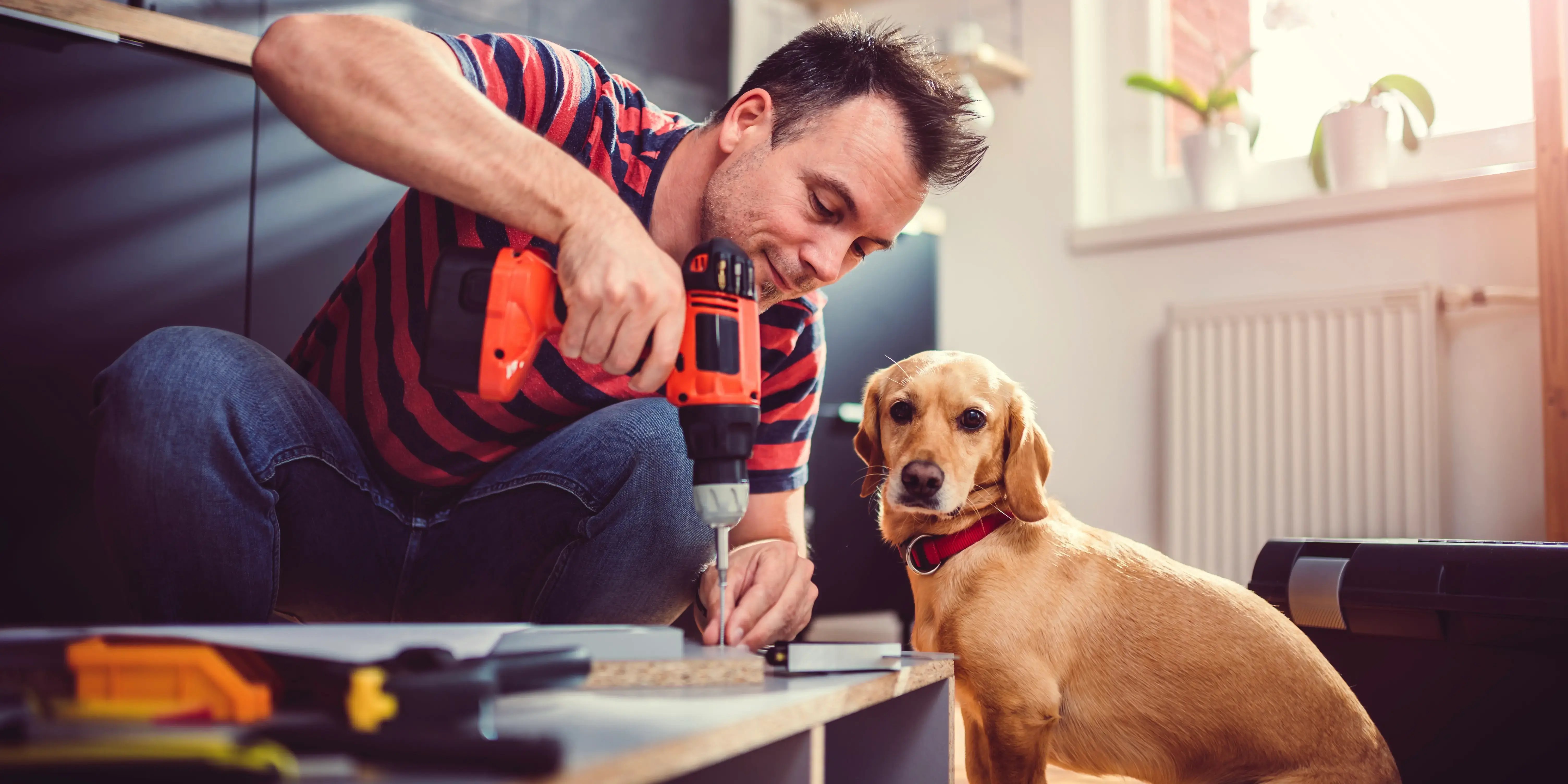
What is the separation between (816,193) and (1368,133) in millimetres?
2040

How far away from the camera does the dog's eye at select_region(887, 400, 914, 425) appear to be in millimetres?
1429

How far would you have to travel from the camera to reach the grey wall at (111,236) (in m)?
1.61

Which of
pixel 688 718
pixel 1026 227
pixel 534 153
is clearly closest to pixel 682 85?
pixel 1026 227

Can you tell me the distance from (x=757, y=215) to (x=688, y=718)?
762 millimetres

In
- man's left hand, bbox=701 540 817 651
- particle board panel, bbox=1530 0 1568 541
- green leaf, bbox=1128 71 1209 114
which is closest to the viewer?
man's left hand, bbox=701 540 817 651

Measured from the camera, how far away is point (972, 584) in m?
1.28

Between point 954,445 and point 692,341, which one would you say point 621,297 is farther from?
point 954,445

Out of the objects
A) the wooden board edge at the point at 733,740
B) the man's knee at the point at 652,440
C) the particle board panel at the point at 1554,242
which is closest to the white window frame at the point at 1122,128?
the particle board panel at the point at 1554,242

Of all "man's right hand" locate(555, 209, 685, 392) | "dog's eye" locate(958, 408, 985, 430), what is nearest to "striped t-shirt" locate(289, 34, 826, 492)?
"dog's eye" locate(958, 408, 985, 430)

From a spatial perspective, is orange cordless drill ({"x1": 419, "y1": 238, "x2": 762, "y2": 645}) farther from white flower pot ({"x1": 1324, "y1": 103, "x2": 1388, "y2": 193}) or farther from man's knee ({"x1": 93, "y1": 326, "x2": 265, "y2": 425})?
white flower pot ({"x1": 1324, "y1": 103, "x2": 1388, "y2": 193})

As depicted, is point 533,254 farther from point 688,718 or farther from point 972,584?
point 972,584

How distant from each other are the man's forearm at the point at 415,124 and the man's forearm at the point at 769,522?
21.4 inches

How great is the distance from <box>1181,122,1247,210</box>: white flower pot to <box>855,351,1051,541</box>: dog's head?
1689 millimetres

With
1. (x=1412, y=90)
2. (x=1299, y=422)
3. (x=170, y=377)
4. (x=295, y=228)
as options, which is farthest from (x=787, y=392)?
(x=1412, y=90)
